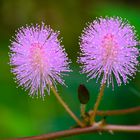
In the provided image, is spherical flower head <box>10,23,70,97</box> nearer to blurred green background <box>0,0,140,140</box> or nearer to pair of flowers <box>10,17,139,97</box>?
pair of flowers <box>10,17,139,97</box>

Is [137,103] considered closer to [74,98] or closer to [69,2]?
[74,98]

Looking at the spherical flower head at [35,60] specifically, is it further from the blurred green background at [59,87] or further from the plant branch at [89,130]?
the blurred green background at [59,87]

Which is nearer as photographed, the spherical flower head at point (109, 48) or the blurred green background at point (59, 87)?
the spherical flower head at point (109, 48)

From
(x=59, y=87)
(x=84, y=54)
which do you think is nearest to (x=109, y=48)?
(x=84, y=54)

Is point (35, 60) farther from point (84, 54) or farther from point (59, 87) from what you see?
point (59, 87)

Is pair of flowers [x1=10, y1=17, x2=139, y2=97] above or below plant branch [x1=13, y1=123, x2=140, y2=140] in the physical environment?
above

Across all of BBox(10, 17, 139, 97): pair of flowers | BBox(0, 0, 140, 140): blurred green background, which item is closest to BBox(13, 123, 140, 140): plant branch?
BBox(10, 17, 139, 97): pair of flowers

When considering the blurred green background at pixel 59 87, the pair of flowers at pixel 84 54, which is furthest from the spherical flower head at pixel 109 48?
the blurred green background at pixel 59 87
